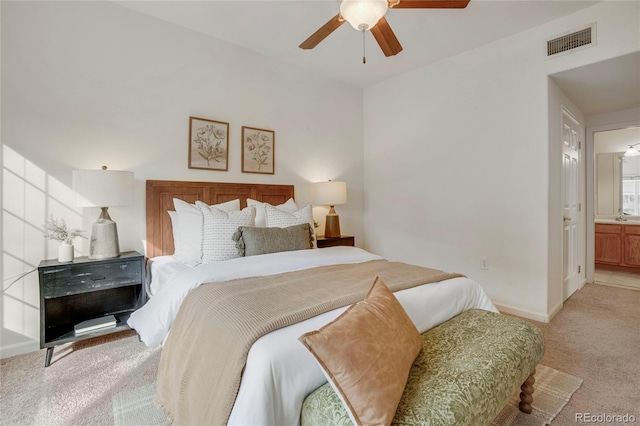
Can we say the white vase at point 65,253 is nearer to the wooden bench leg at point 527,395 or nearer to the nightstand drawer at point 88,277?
the nightstand drawer at point 88,277

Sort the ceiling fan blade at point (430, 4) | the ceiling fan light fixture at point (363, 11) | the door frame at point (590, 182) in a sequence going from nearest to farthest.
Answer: the ceiling fan light fixture at point (363, 11), the ceiling fan blade at point (430, 4), the door frame at point (590, 182)

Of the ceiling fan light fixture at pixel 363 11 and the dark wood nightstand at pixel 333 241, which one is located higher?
the ceiling fan light fixture at pixel 363 11

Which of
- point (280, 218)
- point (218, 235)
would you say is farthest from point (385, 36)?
point (218, 235)

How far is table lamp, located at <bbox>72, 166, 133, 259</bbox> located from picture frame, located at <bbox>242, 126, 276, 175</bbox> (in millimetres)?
1265

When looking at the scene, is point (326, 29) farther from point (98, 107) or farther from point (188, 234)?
point (98, 107)

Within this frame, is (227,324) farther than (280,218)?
No

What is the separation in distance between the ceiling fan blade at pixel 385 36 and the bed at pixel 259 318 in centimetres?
170

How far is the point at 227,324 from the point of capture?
1336 mm

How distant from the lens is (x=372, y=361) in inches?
42.8

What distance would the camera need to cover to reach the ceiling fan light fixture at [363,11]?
1.75 m

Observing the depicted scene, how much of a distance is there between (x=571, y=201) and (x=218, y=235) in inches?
159

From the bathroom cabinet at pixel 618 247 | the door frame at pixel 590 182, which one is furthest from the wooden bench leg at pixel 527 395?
the bathroom cabinet at pixel 618 247

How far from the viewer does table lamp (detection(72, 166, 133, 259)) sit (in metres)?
2.32

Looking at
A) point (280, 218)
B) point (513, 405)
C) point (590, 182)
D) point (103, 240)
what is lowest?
point (513, 405)
